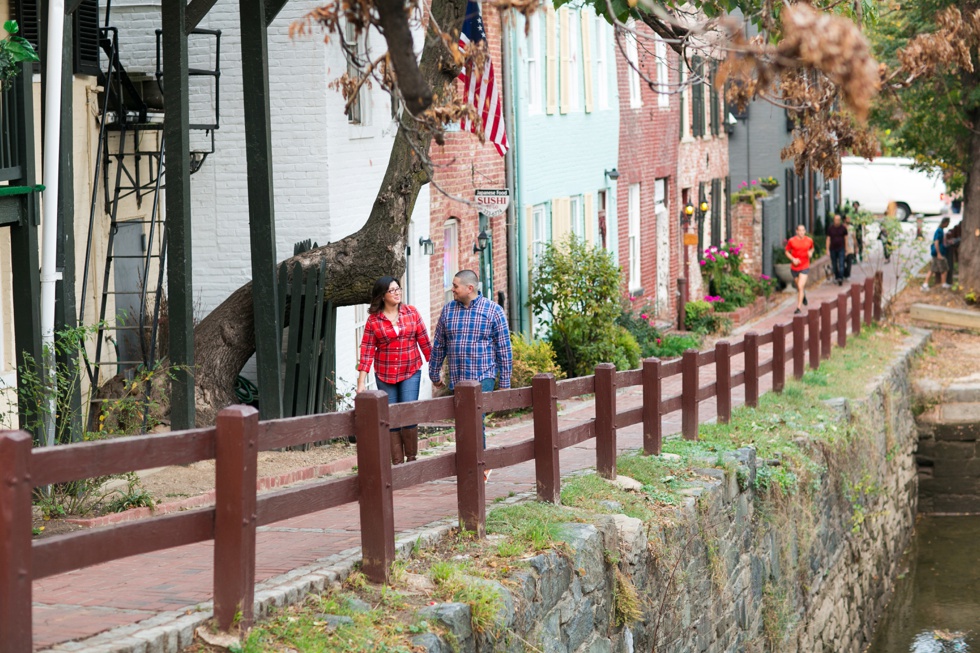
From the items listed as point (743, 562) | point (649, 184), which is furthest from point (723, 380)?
point (649, 184)

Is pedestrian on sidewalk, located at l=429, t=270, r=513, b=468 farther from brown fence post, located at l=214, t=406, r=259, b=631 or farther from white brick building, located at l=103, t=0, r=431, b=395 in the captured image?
white brick building, located at l=103, t=0, r=431, b=395

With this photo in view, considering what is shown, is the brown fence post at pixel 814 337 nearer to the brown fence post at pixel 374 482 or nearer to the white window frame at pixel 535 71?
the white window frame at pixel 535 71

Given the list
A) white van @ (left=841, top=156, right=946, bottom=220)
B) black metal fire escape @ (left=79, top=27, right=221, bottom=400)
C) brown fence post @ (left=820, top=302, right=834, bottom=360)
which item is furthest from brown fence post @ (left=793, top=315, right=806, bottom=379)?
white van @ (left=841, top=156, right=946, bottom=220)

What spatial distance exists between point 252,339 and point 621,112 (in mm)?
13086

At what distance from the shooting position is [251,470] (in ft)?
18.6

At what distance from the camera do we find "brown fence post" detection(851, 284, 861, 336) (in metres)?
22.4

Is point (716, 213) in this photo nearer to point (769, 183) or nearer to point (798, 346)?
point (769, 183)

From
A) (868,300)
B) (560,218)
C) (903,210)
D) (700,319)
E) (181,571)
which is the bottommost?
(181,571)

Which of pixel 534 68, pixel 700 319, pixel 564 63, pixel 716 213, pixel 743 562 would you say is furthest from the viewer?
pixel 716 213

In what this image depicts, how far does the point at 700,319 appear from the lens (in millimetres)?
25422

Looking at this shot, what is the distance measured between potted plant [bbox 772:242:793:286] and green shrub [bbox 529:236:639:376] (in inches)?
578

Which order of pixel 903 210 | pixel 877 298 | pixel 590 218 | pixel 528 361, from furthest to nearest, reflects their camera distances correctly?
pixel 903 210, pixel 877 298, pixel 590 218, pixel 528 361

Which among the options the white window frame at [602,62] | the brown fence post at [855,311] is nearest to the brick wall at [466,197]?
the white window frame at [602,62]

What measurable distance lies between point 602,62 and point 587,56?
3.31 ft
